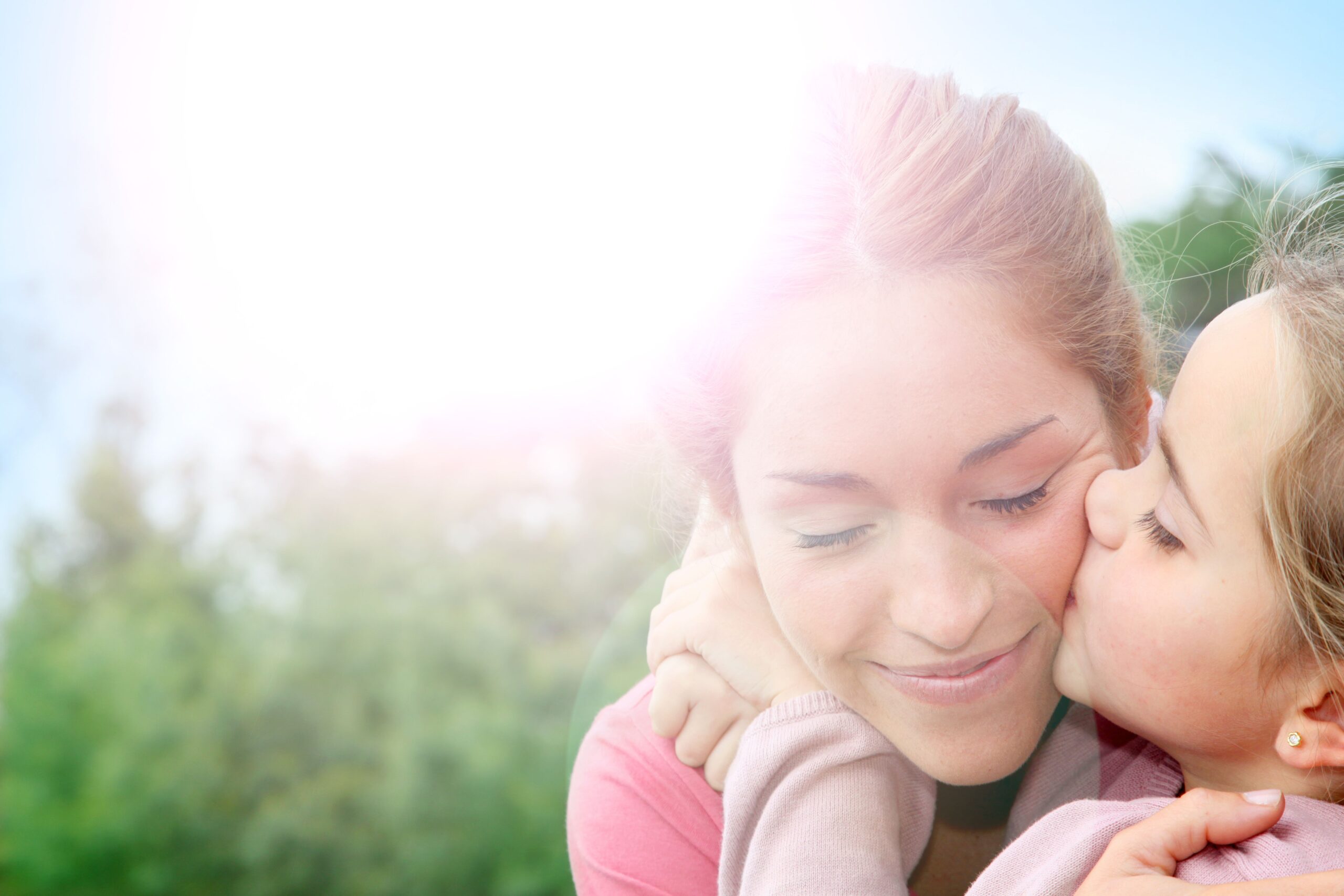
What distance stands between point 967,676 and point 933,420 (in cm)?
24

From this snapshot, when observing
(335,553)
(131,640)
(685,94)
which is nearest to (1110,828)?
(685,94)

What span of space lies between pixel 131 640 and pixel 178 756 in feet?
1.55

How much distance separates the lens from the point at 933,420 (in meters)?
0.93

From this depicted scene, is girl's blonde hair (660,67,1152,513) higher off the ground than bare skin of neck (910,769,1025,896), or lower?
higher

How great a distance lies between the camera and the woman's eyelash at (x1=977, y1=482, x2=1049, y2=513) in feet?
3.17

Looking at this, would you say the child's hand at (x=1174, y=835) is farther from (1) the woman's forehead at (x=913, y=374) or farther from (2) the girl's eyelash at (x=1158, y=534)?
(1) the woman's forehead at (x=913, y=374)

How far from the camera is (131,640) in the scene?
150 inches

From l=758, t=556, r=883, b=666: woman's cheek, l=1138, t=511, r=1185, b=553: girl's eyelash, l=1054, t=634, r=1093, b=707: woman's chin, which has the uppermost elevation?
l=1138, t=511, r=1185, b=553: girl's eyelash

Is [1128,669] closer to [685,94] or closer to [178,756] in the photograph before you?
[685,94]

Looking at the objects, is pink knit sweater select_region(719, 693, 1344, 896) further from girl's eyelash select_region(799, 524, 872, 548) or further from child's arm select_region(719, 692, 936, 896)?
girl's eyelash select_region(799, 524, 872, 548)

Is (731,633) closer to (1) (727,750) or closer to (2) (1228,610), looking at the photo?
(1) (727,750)

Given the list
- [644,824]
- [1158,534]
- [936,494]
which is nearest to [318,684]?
[644,824]

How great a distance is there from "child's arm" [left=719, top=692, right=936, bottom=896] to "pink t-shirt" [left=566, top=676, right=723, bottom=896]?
16 cm

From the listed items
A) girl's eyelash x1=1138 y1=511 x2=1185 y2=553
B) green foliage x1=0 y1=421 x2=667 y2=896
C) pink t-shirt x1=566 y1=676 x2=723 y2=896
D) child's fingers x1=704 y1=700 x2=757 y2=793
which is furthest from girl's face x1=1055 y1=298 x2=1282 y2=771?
green foliage x1=0 y1=421 x2=667 y2=896
